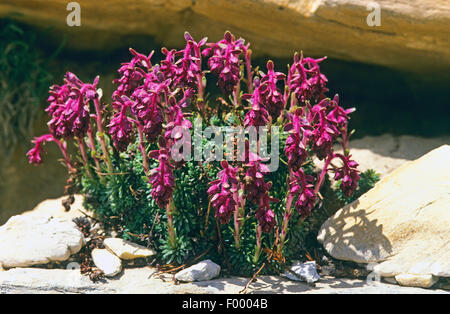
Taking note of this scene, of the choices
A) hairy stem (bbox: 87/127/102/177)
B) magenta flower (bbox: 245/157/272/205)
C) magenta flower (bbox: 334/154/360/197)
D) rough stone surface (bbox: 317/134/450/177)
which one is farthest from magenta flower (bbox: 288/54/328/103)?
hairy stem (bbox: 87/127/102/177)

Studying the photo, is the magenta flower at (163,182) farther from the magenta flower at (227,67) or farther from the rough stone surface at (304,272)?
the rough stone surface at (304,272)

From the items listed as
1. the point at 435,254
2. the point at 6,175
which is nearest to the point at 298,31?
the point at 435,254

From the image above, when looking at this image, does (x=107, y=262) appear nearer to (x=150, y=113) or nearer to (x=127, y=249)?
(x=127, y=249)

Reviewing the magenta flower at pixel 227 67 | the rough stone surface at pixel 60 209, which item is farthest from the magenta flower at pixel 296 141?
the rough stone surface at pixel 60 209

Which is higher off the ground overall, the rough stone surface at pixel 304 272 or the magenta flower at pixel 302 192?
the magenta flower at pixel 302 192

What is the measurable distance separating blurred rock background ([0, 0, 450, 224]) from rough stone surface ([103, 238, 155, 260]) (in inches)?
76.3

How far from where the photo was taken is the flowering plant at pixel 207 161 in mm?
3838

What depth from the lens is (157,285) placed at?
400 centimetres

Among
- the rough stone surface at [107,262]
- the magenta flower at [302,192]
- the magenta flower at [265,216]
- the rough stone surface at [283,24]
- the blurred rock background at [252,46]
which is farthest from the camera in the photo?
the blurred rock background at [252,46]

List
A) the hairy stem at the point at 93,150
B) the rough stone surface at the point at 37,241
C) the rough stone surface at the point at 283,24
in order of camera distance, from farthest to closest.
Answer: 1. the rough stone surface at the point at 283,24
2. the hairy stem at the point at 93,150
3. the rough stone surface at the point at 37,241

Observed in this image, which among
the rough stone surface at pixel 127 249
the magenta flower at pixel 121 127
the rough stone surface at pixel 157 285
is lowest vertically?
the rough stone surface at pixel 157 285

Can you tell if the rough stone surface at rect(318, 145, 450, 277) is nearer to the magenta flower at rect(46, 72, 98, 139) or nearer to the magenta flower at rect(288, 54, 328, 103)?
the magenta flower at rect(288, 54, 328, 103)

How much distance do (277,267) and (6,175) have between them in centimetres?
353

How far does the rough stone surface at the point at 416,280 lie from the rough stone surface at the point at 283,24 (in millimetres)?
2184
